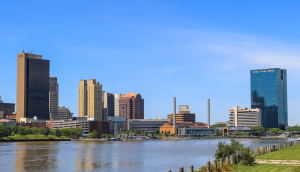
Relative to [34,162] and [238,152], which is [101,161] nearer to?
[34,162]

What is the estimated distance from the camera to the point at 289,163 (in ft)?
161

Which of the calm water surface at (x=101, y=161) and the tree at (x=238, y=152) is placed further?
the calm water surface at (x=101, y=161)

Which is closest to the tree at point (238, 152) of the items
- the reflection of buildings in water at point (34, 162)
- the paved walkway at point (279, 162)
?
the paved walkway at point (279, 162)

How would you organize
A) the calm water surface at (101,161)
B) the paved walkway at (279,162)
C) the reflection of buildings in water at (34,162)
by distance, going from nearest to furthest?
the paved walkway at (279,162) < the calm water surface at (101,161) < the reflection of buildings in water at (34,162)

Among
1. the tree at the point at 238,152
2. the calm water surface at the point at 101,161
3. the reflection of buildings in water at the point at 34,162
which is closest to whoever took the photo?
the tree at the point at 238,152

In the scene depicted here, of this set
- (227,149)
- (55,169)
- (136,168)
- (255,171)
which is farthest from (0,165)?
(255,171)

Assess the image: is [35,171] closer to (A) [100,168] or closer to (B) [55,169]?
(B) [55,169]

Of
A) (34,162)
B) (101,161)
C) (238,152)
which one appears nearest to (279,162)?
(238,152)

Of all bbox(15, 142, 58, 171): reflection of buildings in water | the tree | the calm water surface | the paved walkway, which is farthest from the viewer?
bbox(15, 142, 58, 171): reflection of buildings in water

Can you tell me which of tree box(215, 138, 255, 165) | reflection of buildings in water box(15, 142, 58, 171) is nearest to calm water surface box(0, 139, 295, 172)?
reflection of buildings in water box(15, 142, 58, 171)

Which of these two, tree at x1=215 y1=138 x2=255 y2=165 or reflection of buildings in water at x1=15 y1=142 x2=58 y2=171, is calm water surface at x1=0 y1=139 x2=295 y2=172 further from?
tree at x1=215 y1=138 x2=255 y2=165

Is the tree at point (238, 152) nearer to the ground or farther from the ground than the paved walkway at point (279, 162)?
farther from the ground

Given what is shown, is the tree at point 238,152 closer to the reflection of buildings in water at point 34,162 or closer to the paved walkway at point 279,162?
the paved walkway at point 279,162

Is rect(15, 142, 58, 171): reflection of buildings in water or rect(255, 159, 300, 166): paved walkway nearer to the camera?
rect(255, 159, 300, 166): paved walkway
